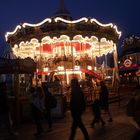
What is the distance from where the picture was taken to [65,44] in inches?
1212

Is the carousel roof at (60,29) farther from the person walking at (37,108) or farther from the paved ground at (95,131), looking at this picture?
the person walking at (37,108)

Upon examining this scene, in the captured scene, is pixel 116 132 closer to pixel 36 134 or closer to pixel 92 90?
pixel 36 134

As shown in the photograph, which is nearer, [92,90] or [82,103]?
[82,103]

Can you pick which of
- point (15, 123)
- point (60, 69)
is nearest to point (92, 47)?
point (60, 69)

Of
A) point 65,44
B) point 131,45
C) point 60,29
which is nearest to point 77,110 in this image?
point 60,29

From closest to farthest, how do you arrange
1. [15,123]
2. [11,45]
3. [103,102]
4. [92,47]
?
[103,102] < [15,123] < [11,45] < [92,47]

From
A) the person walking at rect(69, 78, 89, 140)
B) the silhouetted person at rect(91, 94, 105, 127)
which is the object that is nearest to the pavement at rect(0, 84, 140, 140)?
the silhouetted person at rect(91, 94, 105, 127)

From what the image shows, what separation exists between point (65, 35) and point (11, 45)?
513cm

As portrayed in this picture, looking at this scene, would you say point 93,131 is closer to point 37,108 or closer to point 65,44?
point 37,108

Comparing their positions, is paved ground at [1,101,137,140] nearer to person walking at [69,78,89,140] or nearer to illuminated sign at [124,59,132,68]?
person walking at [69,78,89,140]

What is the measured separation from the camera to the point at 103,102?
14312 millimetres

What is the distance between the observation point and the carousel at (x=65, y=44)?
25234 mm

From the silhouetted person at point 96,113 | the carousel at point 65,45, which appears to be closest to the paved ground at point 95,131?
the silhouetted person at point 96,113

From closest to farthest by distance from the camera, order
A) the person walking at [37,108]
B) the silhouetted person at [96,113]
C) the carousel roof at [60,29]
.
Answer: the person walking at [37,108] < the silhouetted person at [96,113] < the carousel roof at [60,29]
